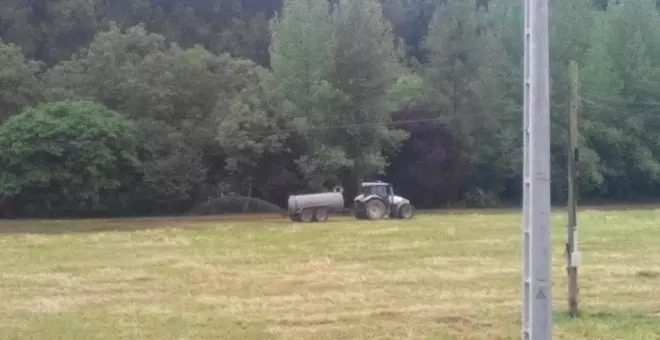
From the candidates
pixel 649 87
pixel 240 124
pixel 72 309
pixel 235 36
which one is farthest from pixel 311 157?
pixel 72 309

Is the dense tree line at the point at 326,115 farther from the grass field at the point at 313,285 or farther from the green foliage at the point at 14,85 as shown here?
the grass field at the point at 313,285

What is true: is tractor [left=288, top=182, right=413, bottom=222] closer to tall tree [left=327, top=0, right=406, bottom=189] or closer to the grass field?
the grass field

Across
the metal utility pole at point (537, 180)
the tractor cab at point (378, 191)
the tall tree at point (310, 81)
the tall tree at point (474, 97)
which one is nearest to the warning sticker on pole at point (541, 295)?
the metal utility pole at point (537, 180)

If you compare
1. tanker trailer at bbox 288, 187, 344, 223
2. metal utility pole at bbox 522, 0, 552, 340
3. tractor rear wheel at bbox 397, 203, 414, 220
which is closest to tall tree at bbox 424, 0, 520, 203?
tractor rear wheel at bbox 397, 203, 414, 220

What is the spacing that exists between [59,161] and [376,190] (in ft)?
60.8

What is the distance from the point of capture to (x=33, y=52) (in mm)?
72312

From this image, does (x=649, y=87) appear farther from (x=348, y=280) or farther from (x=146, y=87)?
(x=348, y=280)

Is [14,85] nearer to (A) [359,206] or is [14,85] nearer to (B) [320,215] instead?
(B) [320,215]

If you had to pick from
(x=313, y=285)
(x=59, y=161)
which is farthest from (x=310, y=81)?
(x=313, y=285)

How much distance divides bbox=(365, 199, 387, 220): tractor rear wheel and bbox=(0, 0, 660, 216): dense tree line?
39.2 ft

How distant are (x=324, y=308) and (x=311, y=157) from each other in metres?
36.2

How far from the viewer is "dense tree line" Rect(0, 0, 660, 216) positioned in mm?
48656

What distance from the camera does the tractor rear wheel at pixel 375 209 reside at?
37284 millimetres

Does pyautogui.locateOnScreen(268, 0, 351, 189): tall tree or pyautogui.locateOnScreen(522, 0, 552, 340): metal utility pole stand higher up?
pyautogui.locateOnScreen(268, 0, 351, 189): tall tree
